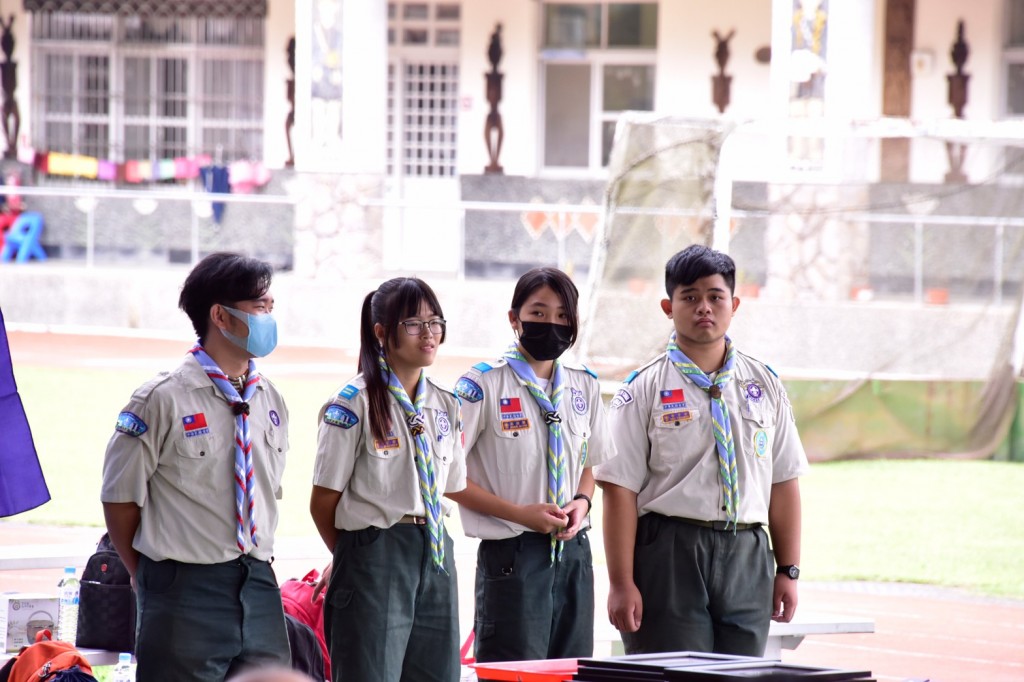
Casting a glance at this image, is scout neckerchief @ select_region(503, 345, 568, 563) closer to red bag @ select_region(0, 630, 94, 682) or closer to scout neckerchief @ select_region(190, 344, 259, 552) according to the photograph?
scout neckerchief @ select_region(190, 344, 259, 552)

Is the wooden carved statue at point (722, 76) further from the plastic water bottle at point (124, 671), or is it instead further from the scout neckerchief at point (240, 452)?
the scout neckerchief at point (240, 452)

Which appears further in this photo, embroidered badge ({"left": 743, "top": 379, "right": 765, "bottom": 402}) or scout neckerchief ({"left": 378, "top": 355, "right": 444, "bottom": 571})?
embroidered badge ({"left": 743, "top": 379, "right": 765, "bottom": 402})

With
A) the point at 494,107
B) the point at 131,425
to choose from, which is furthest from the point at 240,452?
the point at 494,107

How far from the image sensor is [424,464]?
4.08 meters

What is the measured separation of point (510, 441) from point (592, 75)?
15.2 metres

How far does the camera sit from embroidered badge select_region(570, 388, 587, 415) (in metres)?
4.53

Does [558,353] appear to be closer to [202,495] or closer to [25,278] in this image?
A: [202,495]

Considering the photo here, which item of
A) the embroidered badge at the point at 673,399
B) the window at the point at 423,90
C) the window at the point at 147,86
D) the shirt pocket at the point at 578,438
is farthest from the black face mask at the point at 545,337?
the window at the point at 147,86

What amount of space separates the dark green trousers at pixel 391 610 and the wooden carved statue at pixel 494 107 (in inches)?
590

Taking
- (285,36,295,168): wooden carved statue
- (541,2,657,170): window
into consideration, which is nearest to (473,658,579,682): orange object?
(541,2,657,170): window

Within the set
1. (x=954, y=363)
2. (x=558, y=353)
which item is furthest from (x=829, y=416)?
(x=558, y=353)

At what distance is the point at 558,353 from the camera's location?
450 cm

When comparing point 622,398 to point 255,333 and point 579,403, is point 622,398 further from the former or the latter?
point 255,333

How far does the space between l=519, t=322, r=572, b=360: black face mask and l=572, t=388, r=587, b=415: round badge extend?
167mm
